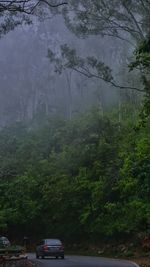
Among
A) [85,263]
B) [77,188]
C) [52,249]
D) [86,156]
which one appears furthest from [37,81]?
[85,263]

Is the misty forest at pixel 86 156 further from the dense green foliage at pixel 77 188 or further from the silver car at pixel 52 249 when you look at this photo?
the silver car at pixel 52 249

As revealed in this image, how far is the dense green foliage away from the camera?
40.9 meters

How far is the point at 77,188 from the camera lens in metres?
46.5

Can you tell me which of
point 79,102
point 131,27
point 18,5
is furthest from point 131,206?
point 79,102

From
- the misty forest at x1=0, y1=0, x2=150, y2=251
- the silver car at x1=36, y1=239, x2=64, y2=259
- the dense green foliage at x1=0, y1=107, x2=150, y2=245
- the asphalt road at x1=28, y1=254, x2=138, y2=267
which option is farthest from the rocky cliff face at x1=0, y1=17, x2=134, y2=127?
the asphalt road at x1=28, y1=254, x2=138, y2=267

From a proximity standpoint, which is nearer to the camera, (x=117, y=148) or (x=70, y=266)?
(x=70, y=266)

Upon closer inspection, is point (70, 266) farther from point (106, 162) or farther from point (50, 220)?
point (50, 220)

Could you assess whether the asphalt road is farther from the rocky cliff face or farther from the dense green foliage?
the rocky cliff face

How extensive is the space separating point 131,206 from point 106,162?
699 cm

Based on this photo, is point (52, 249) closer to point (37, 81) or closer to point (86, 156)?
point (86, 156)

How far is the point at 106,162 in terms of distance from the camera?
4575cm

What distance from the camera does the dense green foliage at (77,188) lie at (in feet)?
134

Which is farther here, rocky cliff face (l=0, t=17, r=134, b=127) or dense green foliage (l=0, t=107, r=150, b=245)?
rocky cliff face (l=0, t=17, r=134, b=127)

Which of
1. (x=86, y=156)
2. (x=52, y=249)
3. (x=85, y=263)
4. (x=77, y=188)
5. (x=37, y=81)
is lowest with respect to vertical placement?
(x=52, y=249)
